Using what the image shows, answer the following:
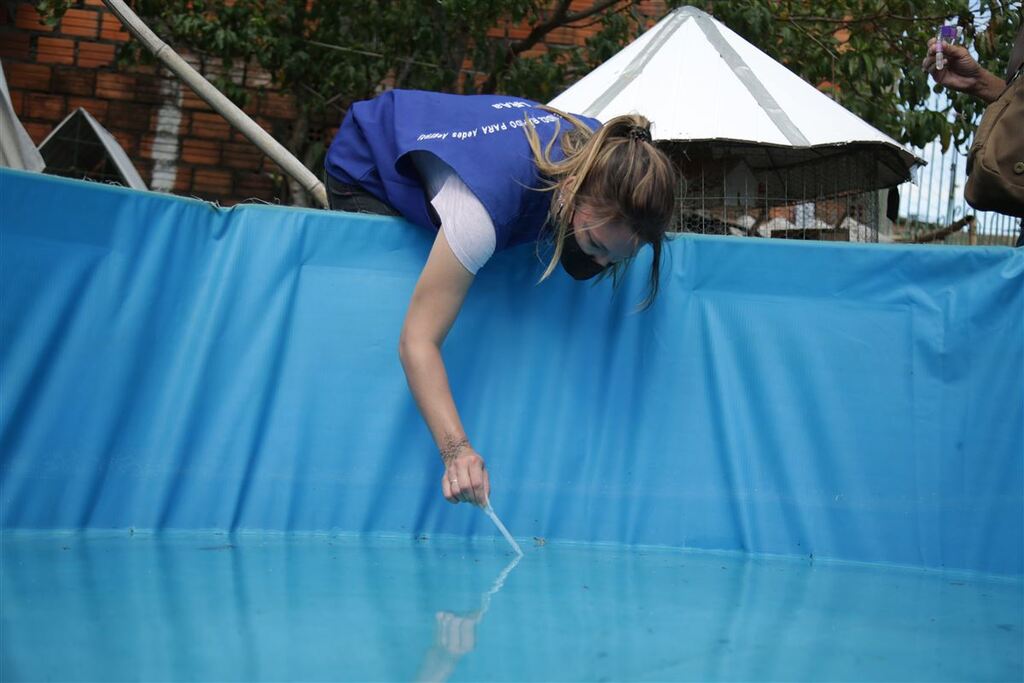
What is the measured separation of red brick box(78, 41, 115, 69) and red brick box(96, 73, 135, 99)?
0.21 ft

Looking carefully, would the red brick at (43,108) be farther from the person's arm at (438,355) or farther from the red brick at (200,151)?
the person's arm at (438,355)

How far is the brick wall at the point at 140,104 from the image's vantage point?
5.91 metres

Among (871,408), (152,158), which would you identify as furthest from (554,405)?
(152,158)

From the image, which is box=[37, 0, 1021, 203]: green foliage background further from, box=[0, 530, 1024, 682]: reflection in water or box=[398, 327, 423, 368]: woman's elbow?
box=[0, 530, 1024, 682]: reflection in water

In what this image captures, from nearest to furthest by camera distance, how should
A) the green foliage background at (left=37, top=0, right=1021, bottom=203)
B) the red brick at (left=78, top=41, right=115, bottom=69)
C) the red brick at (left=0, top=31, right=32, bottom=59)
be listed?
the green foliage background at (left=37, top=0, right=1021, bottom=203)
the red brick at (left=0, top=31, right=32, bottom=59)
the red brick at (left=78, top=41, right=115, bottom=69)

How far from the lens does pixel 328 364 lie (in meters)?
2.34

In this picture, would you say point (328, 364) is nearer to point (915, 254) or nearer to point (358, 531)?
point (358, 531)

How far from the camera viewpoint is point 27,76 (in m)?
5.91

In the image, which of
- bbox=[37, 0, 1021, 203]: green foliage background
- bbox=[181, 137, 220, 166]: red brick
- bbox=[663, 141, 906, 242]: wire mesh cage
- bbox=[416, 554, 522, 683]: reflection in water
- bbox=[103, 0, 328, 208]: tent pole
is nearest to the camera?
bbox=[416, 554, 522, 683]: reflection in water

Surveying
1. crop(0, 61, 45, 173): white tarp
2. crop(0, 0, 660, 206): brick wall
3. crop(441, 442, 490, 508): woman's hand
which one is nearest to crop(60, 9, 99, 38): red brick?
crop(0, 0, 660, 206): brick wall

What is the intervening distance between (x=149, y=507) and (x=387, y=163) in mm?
864

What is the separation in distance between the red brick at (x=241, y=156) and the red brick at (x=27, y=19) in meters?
1.13

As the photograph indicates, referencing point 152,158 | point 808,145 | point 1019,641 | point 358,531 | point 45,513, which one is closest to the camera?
point 1019,641

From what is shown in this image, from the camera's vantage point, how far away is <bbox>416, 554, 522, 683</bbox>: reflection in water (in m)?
1.47
